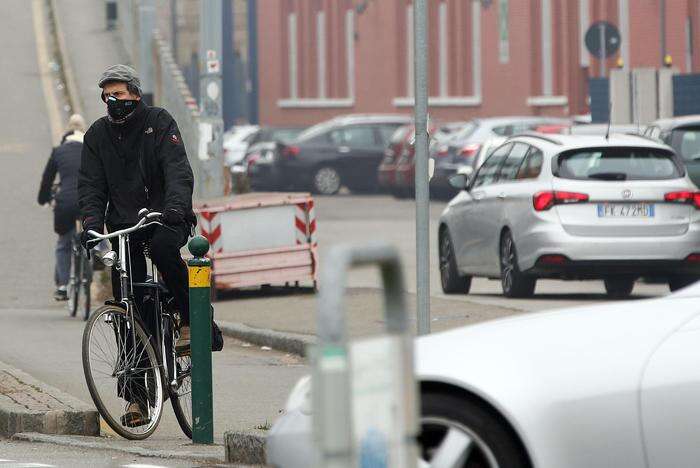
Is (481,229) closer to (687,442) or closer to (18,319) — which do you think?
(18,319)

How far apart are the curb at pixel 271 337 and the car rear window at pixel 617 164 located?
3.09 metres

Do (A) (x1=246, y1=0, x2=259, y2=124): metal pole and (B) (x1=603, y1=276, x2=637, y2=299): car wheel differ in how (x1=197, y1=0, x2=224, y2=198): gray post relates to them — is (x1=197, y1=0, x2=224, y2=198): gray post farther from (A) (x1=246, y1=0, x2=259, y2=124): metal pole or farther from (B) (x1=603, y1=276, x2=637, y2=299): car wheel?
(A) (x1=246, y1=0, x2=259, y2=124): metal pole

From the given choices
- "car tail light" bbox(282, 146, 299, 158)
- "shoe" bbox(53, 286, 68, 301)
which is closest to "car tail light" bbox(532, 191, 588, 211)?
"shoe" bbox(53, 286, 68, 301)

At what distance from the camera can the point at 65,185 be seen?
16.5 metres

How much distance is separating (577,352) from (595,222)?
10107 mm

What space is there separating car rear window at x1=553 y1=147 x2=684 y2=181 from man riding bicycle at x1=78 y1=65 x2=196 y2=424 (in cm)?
745

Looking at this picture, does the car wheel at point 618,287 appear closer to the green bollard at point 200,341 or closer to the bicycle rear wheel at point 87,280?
the bicycle rear wheel at point 87,280

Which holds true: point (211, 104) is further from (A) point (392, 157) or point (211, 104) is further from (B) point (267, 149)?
(B) point (267, 149)

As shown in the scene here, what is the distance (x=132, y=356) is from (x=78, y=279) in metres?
7.55

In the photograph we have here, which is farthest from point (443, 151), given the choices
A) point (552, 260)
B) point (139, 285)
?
point (139, 285)

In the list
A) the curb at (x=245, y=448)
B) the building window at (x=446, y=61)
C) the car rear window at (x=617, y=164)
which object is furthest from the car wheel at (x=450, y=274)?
the building window at (x=446, y=61)

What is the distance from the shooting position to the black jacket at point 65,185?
16.4m

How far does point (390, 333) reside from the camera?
14.1ft

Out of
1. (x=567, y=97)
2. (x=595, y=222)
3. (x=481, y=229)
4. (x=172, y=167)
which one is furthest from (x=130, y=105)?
(x=567, y=97)
